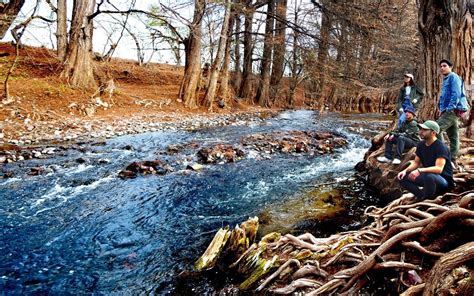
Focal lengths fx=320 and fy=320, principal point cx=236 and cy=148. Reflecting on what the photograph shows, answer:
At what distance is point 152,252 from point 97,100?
10323 millimetres

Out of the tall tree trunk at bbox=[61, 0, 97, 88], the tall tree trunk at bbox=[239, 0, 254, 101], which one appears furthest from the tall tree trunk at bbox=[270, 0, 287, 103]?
the tall tree trunk at bbox=[61, 0, 97, 88]

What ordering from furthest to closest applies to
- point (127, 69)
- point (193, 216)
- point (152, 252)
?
point (127, 69), point (193, 216), point (152, 252)

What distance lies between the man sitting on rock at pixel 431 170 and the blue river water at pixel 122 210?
2.24m

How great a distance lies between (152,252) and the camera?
4.02m

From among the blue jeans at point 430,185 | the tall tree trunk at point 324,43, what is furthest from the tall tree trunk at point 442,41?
the tall tree trunk at point 324,43

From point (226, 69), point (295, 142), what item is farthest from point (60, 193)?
point (226, 69)

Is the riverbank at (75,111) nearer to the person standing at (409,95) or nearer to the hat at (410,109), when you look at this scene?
the person standing at (409,95)

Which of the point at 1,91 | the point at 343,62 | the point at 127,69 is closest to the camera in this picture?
the point at 1,91

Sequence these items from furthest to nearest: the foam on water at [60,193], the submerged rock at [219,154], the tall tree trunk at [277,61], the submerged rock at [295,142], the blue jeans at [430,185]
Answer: the tall tree trunk at [277,61], the submerged rock at [295,142], the submerged rock at [219,154], the foam on water at [60,193], the blue jeans at [430,185]

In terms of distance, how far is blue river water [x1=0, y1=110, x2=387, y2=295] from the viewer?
3.52 metres

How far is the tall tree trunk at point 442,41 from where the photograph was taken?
617 centimetres

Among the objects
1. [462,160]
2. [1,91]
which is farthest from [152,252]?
[1,91]

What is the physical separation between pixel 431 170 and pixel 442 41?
3.75 m

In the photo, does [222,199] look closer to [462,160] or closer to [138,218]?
[138,218]
